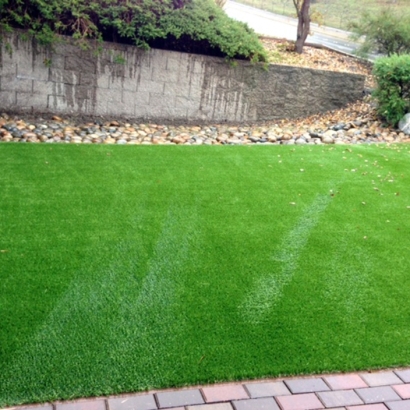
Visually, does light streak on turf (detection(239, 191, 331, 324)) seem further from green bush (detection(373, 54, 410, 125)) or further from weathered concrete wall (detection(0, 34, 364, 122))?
green bush (detection(373, 54, 410, 125))

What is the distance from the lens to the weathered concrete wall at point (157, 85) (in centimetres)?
778

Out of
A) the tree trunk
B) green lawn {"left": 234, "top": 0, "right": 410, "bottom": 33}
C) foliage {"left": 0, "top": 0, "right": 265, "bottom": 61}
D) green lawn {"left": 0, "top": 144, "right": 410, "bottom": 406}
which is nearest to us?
green lawn {"left": 0, "top": 144, "right": 410, "bottom": 406}

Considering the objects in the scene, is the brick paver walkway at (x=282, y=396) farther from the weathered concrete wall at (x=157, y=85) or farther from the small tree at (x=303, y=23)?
the small tree at (x=303, y=23)

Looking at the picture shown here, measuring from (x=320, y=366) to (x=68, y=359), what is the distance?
1344mm

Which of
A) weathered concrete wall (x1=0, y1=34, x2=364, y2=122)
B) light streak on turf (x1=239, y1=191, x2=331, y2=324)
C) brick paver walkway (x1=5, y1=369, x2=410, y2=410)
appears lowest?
brick paver walkway (x1=5, y1=369, x2=410, y2=410)

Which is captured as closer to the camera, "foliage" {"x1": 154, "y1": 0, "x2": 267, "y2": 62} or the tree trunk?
"foliage" {"x1": 154, "y1": 0, "x2": 267, "y2": 62}

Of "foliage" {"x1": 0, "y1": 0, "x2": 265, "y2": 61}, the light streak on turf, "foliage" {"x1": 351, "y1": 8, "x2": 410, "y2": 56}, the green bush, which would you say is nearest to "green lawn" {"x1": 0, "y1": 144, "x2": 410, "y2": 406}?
the light streak on turf

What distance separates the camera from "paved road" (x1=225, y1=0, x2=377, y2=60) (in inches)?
643

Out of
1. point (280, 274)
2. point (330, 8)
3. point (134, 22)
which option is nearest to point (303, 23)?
point (134, 22)

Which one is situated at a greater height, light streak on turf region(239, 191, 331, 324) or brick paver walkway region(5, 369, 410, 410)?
light streak on turf region(239, 191, 331, 324)

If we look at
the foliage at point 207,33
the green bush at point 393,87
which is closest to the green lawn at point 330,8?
the green bush at point 393,87

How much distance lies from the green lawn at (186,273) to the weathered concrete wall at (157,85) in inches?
83.9

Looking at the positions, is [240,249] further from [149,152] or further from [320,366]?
[149,152]

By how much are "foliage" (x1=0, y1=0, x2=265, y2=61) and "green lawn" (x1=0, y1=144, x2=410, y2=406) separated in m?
2.57
